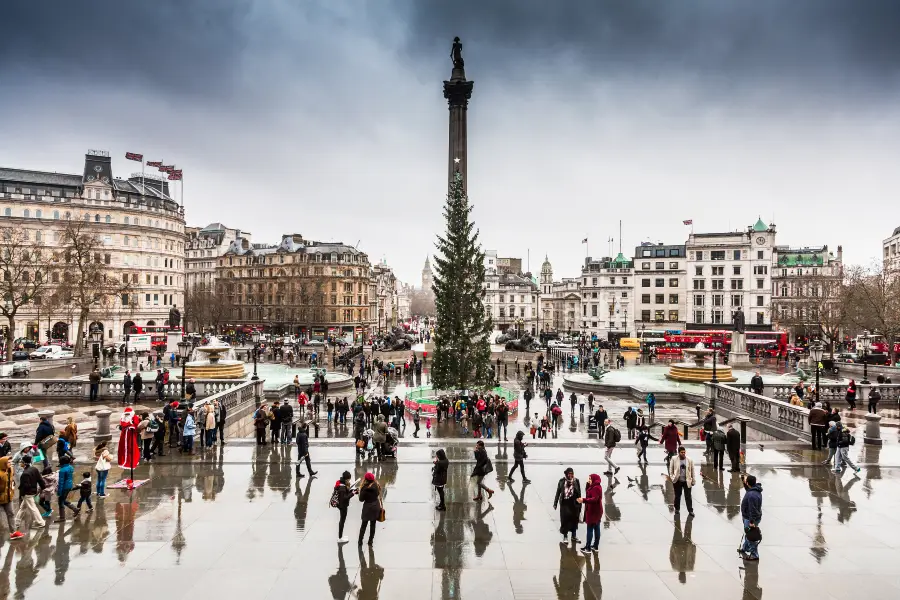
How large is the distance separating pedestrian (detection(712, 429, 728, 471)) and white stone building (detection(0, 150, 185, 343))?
67038mm

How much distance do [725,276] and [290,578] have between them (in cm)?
8548

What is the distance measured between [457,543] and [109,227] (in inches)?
3041

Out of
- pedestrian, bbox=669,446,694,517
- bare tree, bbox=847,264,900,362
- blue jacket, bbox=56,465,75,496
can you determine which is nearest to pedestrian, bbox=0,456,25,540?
blue jacket, bbox=56,465,75,496

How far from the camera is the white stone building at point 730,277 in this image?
3204 inches

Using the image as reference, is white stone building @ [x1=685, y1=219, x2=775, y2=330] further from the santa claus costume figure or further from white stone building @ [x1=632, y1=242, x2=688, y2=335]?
the santa claus costume figure

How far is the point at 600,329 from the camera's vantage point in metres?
96.6

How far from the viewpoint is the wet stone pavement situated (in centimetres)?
916

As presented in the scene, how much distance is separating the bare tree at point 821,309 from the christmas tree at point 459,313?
42336mm

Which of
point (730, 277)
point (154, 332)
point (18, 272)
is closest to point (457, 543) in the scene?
point (18, 272)

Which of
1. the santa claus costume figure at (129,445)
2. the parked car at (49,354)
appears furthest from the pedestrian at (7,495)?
the parked car at (49,354)

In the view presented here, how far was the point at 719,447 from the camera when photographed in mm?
15719

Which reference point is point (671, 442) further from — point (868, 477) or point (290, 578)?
point (290, 578)

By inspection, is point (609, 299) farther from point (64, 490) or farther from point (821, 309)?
point (64, 490)

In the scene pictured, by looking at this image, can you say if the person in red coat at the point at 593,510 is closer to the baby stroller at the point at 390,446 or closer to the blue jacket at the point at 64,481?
the baby stroller at the point at 390,446
